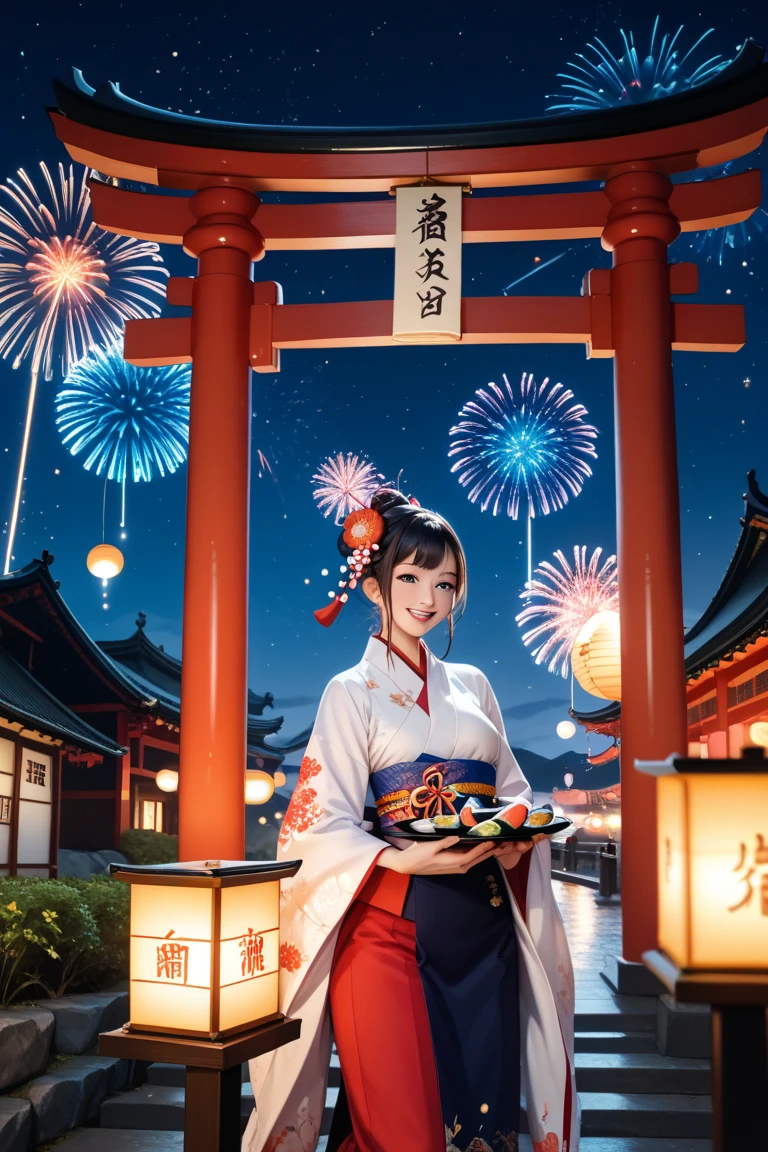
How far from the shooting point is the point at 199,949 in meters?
2.36

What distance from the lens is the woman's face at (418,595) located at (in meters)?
3.40

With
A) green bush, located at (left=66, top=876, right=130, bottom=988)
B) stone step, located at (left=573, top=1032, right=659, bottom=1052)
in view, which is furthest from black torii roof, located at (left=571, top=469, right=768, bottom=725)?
green bush, located at (left=66, top=876, right=130, bottom=988)

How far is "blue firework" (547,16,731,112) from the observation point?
11.8 meters

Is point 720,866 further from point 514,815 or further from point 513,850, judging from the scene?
point 513,850

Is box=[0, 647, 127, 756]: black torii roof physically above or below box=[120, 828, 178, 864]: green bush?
above

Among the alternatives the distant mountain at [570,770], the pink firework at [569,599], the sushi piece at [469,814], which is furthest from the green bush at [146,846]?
the distant mountain at [570,770]

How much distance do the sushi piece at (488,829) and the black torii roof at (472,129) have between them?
4.32 m

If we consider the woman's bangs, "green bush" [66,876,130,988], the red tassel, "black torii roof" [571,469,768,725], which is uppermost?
"black torii roof" [571,469,768,725]

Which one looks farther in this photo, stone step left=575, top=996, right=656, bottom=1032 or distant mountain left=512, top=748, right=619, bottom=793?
distant mountain left=512, top=748, right=619, bottom=793

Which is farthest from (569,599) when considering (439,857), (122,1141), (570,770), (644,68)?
(570,770)

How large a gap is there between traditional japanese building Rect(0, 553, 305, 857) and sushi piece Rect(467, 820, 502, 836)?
26.7ft

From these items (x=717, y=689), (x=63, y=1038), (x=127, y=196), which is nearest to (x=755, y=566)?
(x=717, y=689)

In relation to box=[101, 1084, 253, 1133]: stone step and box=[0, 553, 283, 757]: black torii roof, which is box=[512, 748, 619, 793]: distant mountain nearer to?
box=[0, 553, 283, 757]: black torii roof

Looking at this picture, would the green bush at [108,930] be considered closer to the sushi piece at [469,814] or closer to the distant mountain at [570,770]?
the sushi piece at [469,814]
